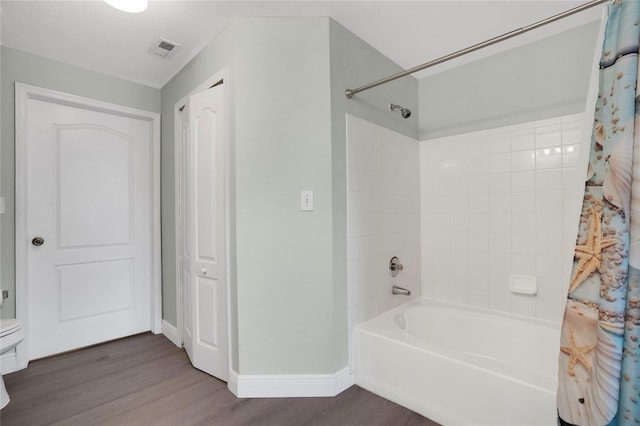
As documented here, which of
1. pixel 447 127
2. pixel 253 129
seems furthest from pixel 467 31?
pixel 253 129

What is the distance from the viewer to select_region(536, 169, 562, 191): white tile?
2029mm

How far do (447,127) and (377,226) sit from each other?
110 cm

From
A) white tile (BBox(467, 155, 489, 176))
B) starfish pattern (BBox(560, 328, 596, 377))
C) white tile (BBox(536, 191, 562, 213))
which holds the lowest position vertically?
starfish pattern (BBox(560, 328, 596, 377))

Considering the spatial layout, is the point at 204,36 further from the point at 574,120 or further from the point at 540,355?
the point at 540,355

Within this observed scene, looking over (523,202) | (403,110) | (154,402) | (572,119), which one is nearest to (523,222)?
(523,202)

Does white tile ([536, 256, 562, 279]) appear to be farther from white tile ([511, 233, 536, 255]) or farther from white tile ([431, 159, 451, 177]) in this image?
white tile ([431, 159, 451, 177])

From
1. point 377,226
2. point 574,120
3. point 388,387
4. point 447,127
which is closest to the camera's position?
point 388,387

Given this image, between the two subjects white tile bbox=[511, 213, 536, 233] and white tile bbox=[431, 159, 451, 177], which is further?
white tile bbox=[431, 159, 451, 177]

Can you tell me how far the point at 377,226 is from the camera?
219cm

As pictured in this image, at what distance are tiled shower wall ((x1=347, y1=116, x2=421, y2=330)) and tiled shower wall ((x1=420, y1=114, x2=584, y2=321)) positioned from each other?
0.60ft

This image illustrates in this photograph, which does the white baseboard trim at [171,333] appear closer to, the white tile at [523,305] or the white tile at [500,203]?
the white tile at [523,305]

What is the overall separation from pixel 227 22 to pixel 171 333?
8.12 feet

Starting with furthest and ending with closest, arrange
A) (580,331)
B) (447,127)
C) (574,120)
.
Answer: (447,127)
(574,120)
(580,331)

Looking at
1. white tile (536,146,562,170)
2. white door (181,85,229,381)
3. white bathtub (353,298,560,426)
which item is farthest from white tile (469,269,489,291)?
white door (181,85,229,381)
